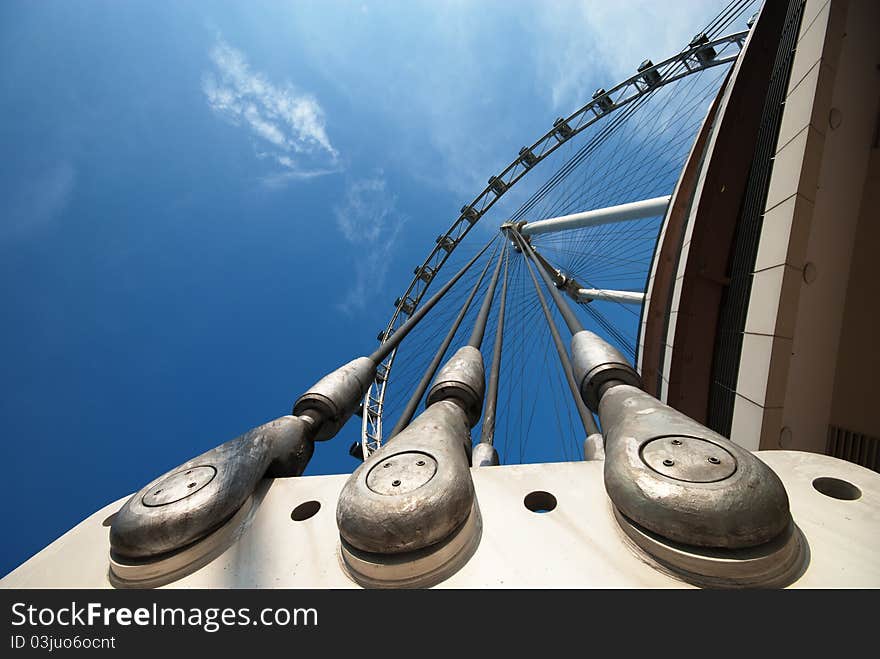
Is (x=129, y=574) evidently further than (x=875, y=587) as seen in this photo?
Yes

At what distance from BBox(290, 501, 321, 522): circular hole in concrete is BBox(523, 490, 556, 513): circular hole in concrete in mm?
1834

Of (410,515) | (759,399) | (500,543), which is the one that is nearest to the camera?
(410,515)

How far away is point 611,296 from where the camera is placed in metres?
17.5

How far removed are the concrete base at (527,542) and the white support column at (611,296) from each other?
11.5 meters

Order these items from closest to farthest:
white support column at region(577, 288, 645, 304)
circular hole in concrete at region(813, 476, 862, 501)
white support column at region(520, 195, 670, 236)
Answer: circular hole in concrete at region(813, 476, 862, 501)
white support column at region(520, 195, 670, 236)
white support column at region(577, 288, 645, 304)

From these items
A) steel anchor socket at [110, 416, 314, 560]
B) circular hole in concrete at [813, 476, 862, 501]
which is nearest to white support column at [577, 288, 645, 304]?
circular hole in concrete at [813, 476, 862, 501]

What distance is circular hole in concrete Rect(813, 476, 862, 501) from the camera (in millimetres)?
2532

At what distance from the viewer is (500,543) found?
252 cm

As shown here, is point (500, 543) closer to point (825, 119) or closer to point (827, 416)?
point (827, 416)

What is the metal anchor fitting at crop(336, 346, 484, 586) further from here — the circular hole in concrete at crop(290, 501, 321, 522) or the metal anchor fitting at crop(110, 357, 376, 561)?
the metal anchor fitting at crop(110, 357, 376, 561)
